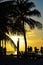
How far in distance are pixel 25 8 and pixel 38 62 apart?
19.6m

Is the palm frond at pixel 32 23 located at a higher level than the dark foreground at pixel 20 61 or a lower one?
higher

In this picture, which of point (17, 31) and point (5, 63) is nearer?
point (5, 63)

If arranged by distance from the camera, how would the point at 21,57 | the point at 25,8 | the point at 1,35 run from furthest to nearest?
1. the point at 25,8
2. the point at 1,35
3. the point at 21,57

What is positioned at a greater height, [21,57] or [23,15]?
[23,15]

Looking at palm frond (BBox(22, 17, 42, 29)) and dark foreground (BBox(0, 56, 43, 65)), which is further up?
palm frond (BBox(22, 17, 42, 29))

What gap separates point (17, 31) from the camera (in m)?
28.4

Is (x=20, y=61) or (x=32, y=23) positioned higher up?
(x=32, y=23)

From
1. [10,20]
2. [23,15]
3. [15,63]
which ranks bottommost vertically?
[15,63]

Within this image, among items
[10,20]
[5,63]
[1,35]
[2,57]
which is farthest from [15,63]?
[10,20]

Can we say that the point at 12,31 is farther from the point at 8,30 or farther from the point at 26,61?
the point at 26,61

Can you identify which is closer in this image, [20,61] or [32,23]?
[20,61]

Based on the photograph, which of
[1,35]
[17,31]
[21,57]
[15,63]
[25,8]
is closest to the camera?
[15,63]

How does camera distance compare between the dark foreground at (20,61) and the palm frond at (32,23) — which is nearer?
the dark foreground at (20,61)

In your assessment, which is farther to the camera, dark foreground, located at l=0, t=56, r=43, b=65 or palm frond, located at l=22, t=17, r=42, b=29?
palm frond, located at l=22, t=17, r=42, b=29
